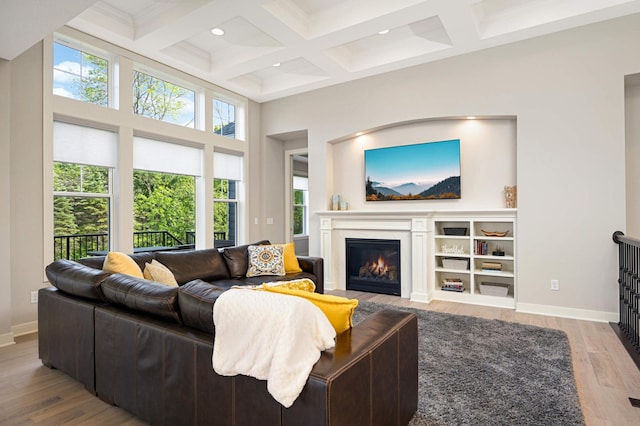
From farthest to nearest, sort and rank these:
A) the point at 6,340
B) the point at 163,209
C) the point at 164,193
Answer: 1. the point at 163,209
2. the point at 164,193
3. the point at 6,340

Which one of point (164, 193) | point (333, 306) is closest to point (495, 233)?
point (333, 306)

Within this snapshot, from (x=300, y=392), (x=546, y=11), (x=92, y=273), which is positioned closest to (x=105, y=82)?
(x=92, y=273)

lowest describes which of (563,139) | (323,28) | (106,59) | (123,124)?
(563,139)

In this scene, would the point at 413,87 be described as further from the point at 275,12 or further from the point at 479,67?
the point at 275,12

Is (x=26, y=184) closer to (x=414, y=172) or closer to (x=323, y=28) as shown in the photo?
(x=323, y=28)

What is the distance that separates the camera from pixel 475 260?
4.83 m

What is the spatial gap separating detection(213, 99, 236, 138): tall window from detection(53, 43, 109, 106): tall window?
172 cm

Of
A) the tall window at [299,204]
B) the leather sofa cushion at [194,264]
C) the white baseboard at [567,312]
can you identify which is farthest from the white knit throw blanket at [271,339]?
the tall window at [299,204]

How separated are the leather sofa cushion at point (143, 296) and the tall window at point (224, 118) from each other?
406 centimetres

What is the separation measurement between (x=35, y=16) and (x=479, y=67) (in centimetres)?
455

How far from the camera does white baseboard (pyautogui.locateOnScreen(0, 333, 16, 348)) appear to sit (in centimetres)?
324

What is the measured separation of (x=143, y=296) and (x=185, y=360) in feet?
1.55

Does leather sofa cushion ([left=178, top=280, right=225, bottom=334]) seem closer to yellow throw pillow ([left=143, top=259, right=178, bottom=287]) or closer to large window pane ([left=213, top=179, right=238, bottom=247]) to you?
yellow throw pillow ([left=143, top=259, right=178, bottom=287])

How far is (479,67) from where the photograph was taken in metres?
4.54
